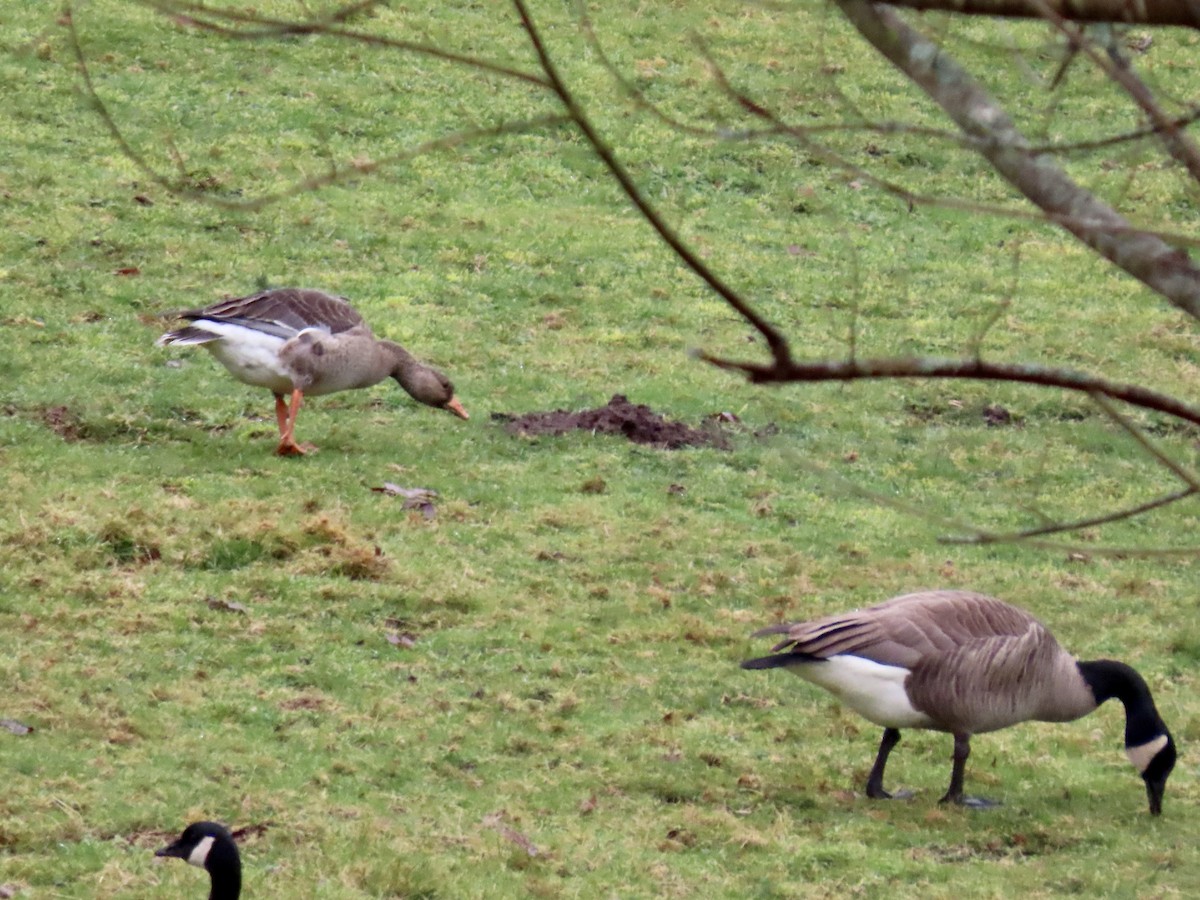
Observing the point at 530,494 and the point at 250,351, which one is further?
the point at 530,494

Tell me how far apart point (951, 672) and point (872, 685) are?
1.30 ft

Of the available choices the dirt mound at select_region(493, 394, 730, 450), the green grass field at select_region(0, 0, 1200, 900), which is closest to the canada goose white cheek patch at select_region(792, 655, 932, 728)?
the green grass field at select_region(0, 0, 1200, 900)

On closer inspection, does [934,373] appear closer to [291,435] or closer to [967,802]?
[967,802]

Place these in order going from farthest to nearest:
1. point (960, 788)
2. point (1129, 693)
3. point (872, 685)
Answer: point (1129, 693) → point (960, 788) → point (872, 685)

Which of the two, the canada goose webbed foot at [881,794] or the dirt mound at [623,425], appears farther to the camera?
the dirt mound at [623,425]

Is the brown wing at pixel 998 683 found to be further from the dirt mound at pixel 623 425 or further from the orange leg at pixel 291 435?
the orange leg at pixel 291 435

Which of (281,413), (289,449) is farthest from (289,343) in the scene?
(289,449)

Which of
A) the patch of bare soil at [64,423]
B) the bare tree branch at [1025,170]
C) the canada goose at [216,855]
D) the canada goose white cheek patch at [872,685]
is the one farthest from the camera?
the patch of bare soil at [64,423]

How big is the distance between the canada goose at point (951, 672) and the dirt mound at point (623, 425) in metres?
4.98

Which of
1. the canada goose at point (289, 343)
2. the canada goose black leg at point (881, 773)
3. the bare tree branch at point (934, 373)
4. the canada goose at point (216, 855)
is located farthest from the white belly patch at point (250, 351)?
the bare tree branch at point (934, 373)

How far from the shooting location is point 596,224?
701 inches

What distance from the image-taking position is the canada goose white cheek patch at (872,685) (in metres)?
7.93

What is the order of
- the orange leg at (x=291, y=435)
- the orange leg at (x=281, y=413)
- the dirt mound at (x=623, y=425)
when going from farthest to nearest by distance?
1. the dirt mound at (x=623, y=425)
2. the orange leg at (x=281, y=413)
3. the orange leg at (x=291, y=435)

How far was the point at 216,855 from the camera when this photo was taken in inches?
216
